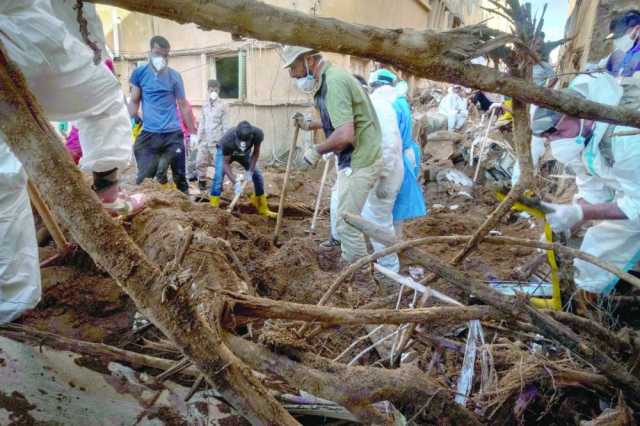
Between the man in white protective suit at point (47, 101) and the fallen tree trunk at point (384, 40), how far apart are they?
1091mm

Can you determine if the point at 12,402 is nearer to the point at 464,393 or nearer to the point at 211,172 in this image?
the point at 464,393

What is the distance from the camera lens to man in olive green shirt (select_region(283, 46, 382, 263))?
344cm

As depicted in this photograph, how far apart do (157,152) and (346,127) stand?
3.10 metres

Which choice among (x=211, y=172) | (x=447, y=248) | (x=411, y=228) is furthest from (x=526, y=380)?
(x=211, y=172)

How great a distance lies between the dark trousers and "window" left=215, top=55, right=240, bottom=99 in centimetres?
562

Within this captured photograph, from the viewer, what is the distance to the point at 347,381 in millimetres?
1243

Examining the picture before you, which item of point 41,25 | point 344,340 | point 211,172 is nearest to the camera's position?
point 41,25

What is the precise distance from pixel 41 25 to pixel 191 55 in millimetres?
10176

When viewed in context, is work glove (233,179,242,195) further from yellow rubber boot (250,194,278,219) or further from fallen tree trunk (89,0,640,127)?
fallen tree trunk (89,0,640,127)

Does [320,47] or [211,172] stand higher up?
[320,47]

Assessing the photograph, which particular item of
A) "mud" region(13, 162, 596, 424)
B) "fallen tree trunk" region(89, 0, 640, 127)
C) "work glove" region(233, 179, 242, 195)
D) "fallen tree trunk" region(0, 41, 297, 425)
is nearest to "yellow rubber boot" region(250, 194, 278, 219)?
"mud" region(13, 162, 596, 424)

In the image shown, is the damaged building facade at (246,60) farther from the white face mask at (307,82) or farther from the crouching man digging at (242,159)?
the white face mask at (307,82)

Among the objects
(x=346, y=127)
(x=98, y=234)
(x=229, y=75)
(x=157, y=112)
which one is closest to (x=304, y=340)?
(x=98, y=234)

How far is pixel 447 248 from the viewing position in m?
5.39
